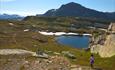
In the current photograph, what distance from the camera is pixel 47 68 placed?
4878 cm

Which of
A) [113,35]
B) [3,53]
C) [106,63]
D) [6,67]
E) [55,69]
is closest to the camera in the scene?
[55,69]

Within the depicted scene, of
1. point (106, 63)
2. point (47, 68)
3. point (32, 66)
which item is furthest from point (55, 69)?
point (106, 63)

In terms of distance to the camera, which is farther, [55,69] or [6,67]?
[6,67]

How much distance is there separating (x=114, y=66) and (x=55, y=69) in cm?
1288

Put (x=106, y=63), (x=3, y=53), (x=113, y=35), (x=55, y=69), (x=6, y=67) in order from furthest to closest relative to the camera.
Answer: (x=113, y=35) < (x=3, y=53) < (x=106, y=63) < (x=6, y=67) < (x=55, y=69)

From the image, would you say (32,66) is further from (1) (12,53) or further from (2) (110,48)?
(2) (110,48)

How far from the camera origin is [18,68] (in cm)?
5050

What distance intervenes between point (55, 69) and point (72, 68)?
10.7 ft

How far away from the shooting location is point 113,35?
68.8 meters

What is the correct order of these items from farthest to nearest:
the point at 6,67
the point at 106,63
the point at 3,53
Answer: the point at 3,53
the point at 106,63
the point at 6,67

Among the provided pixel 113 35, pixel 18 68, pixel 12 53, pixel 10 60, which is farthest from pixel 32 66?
pixel 113 35

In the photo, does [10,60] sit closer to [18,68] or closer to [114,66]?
[18,68]

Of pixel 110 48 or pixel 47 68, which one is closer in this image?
pixel 47 68

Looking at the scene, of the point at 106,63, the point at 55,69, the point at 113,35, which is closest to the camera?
the point at 55,69
